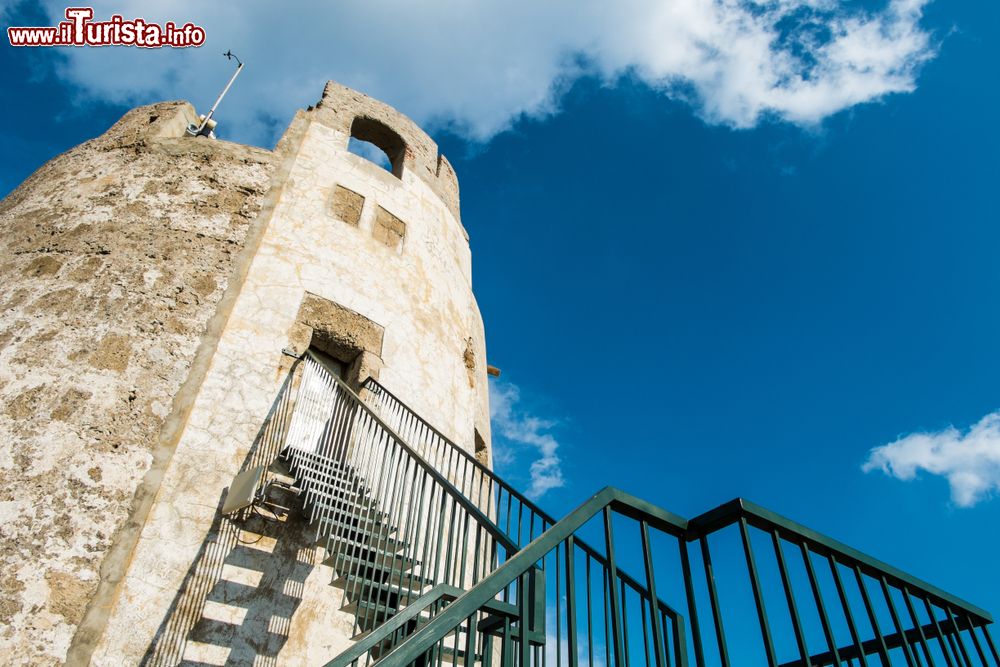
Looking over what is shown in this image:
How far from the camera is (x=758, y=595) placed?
206 cm

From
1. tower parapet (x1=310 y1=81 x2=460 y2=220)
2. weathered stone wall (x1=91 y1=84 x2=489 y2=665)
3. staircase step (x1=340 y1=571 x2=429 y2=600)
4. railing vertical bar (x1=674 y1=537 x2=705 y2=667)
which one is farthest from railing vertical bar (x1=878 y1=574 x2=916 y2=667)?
tower parapet (x1=310 y1=81 x2=460 y2=220)

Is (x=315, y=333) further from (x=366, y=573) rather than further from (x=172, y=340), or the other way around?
(x=366, y=573)

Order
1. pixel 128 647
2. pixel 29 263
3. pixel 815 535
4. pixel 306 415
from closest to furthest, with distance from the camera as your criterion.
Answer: pixel 815 535 < pixel 128 647 < pixel 306 415 < pixel 29 263

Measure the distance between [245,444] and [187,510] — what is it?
85cm

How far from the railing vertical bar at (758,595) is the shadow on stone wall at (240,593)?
4.86 metres

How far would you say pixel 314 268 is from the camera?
324 inches

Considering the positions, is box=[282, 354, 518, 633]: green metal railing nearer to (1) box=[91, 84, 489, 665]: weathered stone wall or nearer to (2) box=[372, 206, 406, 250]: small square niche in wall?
(1) box=[91, 84, 489, 665]: weathered stone wall

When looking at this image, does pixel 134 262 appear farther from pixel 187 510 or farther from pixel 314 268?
pixel 187 510

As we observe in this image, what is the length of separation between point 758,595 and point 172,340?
652 cm

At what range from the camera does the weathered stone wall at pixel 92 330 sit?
5.23 metres

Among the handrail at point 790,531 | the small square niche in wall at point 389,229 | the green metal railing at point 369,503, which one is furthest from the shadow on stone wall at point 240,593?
the handrail at point 790,531

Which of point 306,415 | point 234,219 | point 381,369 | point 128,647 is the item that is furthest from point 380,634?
point 234,219

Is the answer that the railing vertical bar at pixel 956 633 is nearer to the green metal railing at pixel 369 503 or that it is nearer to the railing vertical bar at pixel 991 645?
the railing vertical bar at pixel 991 645

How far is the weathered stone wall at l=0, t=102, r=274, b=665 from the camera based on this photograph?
5.23 m
